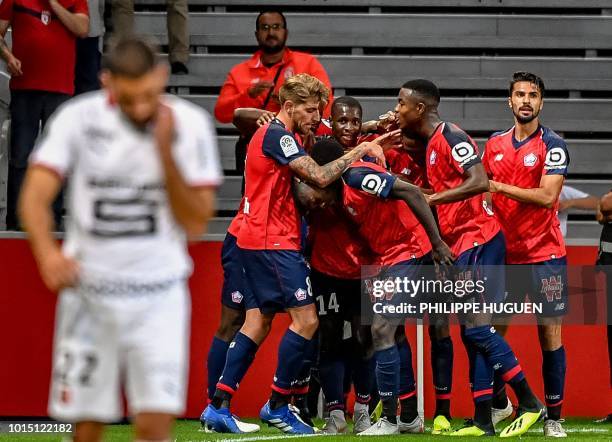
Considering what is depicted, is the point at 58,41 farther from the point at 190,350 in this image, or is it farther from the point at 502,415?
the point at 502,415

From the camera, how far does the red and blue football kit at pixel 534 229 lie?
8.42 metres

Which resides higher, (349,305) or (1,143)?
(1,143)

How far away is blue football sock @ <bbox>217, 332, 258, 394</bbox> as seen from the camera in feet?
27.3

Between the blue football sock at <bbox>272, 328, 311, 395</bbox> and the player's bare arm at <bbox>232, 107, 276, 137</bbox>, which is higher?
the player's bare arm at <bbox>232, 107, 276, 137</bbox>

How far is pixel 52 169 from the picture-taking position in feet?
15.1

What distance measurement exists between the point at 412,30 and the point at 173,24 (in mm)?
2491

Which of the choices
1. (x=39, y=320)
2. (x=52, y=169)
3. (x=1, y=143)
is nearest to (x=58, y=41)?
(x=1, y=143)

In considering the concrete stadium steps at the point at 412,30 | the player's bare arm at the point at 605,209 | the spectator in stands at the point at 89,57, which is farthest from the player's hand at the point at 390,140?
the concrete stadium steps at the point at 412,30

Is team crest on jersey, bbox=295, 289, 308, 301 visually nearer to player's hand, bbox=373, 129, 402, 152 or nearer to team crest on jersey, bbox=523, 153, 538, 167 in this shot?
player's hand, bbox=373, 129, 402, 152

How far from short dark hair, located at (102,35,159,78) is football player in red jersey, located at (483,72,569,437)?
4189 millimetres

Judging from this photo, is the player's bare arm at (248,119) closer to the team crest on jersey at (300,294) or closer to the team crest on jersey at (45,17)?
the team crest on jersey at (300,294)

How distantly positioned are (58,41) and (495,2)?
4.89 meters

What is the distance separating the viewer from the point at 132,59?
14.5 feet

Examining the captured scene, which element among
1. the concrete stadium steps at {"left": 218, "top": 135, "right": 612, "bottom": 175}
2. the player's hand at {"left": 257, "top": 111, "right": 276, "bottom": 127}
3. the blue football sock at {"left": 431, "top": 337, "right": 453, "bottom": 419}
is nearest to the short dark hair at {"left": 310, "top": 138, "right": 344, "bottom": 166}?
the player's hand at {"left": 257, "top": 111, "right": 276, "bottom": 127}
